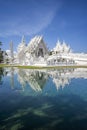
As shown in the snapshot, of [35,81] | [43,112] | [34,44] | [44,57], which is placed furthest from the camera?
[34,44]

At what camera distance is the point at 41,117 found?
10.1m

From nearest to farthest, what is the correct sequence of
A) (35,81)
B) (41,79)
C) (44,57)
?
(35,81) < (41,79) < (44,57)

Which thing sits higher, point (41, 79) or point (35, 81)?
point (41, 79)

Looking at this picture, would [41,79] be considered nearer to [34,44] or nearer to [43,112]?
[43,112]

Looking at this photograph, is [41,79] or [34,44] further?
[34,44]

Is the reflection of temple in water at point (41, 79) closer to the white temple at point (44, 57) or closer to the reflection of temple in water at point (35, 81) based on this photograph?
the reflection of temple in water at point (35, 81)

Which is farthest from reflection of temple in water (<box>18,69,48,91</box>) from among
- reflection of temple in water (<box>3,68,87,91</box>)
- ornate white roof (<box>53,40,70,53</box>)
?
ornate white roof (<box>53,40,70,53</box>)

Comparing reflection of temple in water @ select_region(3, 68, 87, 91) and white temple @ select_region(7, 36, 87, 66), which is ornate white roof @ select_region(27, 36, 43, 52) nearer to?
white temple @ select_region(7, 36, 87, 66)

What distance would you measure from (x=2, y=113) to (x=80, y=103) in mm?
4849

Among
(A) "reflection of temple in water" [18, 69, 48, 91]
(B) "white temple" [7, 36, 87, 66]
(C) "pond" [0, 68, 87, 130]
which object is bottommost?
(C) "pond" [0, 68, 87, 130]

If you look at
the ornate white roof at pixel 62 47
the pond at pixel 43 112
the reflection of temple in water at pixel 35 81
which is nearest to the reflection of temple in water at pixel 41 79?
Result: the reflection of temple in water at pixel 35 81

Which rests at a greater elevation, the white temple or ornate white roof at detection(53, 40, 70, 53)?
ornate white roof at detection(53, 40, 70, 53)

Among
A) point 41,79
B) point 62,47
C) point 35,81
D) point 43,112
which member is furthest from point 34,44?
point 43,112

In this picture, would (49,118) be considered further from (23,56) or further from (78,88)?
(23,56)
